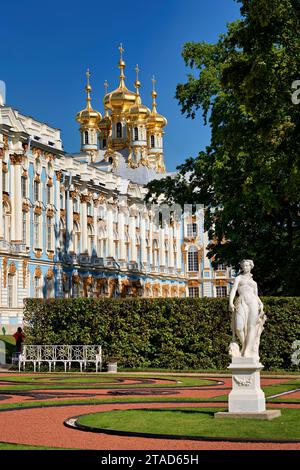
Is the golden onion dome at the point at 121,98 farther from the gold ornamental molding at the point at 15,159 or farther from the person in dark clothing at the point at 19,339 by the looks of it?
the person in dark clothing at the point at 19,339

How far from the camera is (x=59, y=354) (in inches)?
1248

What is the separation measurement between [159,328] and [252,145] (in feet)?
31.6

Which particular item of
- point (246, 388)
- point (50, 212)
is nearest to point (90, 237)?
point (50, 212)

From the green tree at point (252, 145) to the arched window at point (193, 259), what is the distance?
59259mm

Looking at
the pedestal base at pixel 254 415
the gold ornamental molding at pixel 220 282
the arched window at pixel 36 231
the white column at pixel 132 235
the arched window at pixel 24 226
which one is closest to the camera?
the pedestal base at pixel 254 415

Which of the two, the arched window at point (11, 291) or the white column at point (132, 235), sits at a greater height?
the white column at point (132, 235)

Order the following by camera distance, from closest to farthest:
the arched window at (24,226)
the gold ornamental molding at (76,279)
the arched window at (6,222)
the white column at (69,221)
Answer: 1. the arched window at (6,222)
2. the arched window at (24,226)
3. the white column at (69,221)
4. the gold ornamental molding at (76,279)

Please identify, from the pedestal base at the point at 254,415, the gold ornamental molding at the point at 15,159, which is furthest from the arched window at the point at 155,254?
the pedestal base at the point at 254,415

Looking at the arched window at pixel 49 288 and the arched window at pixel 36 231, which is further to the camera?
the arched window at pixel 49 288

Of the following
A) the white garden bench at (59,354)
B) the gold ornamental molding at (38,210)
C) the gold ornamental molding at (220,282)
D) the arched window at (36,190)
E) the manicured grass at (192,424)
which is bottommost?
the manicured grass at (192,424)

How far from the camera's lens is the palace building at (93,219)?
55.5 meters

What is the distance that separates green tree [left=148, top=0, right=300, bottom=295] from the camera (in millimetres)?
20969

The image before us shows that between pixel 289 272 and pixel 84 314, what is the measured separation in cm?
759

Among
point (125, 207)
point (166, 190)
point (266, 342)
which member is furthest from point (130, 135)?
point (266, 342)
